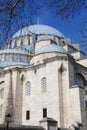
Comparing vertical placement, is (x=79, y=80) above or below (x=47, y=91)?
above

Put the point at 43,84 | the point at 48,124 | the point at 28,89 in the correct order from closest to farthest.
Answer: the point at 48,124, the point at 43,84, the point at 28,89

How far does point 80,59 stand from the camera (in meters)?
30.8

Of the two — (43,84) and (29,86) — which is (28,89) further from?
(43,84)

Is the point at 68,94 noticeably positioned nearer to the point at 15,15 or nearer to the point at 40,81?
the point at 40,81

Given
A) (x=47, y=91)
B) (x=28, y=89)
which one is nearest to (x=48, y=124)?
(x=47, y=91)

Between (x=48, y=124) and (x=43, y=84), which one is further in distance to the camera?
(x=43, y=84)

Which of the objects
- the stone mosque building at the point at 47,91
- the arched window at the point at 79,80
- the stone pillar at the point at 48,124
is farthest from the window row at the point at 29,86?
the stone pillar at the point at 48,124

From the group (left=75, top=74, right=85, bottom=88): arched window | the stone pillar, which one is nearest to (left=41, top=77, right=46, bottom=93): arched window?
(left=75, top=74, right=85, bottom=88): arched window

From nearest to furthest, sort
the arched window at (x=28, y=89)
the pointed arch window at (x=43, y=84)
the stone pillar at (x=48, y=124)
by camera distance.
A: the stone pillar at (x=48, y=124), the pointed arch window at (x=43, y=84), the arched window at (x=28, y=89)

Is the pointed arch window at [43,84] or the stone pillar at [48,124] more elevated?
the pointed arch window at [43,84]

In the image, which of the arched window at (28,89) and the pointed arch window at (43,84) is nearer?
the pointed arch window at (43,84)

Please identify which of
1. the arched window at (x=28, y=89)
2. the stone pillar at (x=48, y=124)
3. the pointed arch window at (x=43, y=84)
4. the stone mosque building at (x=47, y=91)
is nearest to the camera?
the stone pillar at (x=48, y=124)

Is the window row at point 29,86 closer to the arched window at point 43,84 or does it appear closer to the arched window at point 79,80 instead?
the arched window at point 43,84

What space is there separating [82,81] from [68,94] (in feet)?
15.9
